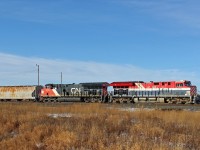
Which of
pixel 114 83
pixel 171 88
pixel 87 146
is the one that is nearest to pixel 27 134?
pixel 87 146

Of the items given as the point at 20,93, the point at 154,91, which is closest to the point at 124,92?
the point at 154,91

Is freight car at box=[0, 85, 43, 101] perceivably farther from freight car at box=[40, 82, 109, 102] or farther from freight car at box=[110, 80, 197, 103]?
freight car at box=[110, 80, 197, 103]

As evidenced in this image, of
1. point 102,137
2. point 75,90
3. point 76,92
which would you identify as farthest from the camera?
point 75,90

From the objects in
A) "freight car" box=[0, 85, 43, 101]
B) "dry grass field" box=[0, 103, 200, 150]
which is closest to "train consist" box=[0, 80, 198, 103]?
"freight car" box=[0, 85, 43, 101]

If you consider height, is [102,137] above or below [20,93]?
below

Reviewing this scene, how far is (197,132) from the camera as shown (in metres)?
13.3

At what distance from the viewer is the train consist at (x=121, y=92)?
167 feet

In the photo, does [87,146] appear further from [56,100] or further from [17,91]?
[17,91]

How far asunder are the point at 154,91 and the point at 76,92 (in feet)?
47.0

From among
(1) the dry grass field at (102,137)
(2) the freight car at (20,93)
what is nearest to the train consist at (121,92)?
(2) the freight car at (20,93)

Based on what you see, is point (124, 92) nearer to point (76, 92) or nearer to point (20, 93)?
point (76, 92)

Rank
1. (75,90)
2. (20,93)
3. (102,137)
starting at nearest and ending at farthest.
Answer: (102,137) < (75,90) < (20,93)

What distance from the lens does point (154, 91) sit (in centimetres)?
5372

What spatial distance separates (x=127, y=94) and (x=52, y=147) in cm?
4484
